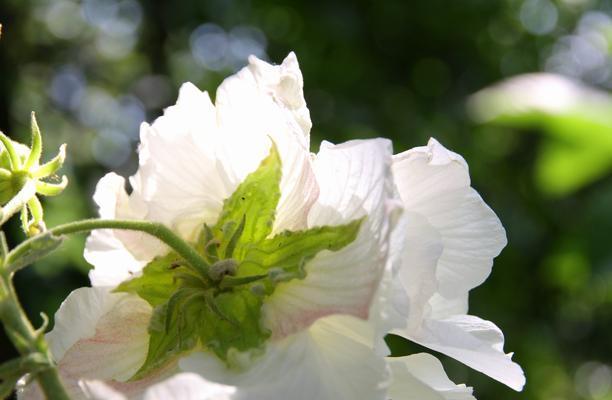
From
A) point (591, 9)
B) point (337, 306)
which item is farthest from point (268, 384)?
point (591, 9)

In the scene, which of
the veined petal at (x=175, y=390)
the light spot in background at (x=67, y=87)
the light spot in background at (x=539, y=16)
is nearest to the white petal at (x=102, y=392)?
the veined petal at (x=175, y=390)

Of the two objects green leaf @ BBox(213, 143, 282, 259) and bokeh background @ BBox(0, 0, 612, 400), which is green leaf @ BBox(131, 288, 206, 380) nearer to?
green leaf @ BBox(213, 143, 282, 259)

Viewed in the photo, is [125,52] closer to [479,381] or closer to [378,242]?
[479,381]

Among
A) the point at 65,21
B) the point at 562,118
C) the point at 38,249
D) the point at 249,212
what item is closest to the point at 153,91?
the point at 65,21

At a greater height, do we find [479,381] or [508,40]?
[508,40]

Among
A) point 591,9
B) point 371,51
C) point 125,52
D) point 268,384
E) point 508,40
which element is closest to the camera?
point 268,384

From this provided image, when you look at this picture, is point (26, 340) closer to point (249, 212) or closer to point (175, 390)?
point (175, 390)

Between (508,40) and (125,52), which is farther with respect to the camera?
(125,52)

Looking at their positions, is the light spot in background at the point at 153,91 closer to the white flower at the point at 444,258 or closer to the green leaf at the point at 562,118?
the green leaf at the point at 562,118
